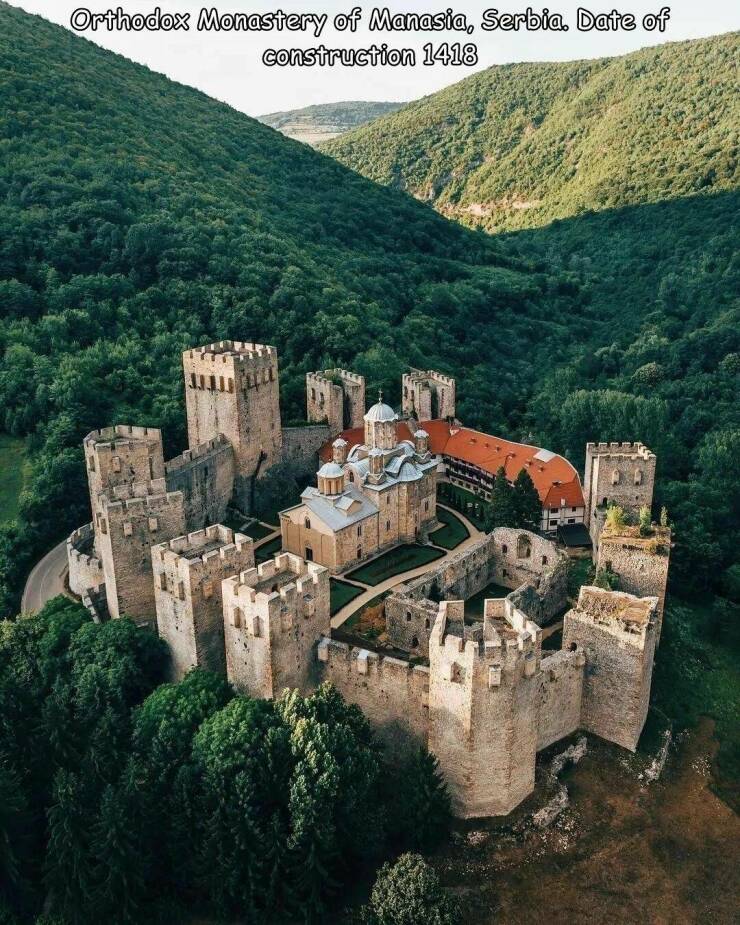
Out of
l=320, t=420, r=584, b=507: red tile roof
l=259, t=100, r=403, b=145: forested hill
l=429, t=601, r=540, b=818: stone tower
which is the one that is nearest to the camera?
l=429, t=601, r=540, b=818: stone tower

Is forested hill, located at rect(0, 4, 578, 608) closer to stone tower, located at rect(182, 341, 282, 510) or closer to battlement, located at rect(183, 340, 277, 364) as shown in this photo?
stone tower, located at rect(182, 341, 282, 510)

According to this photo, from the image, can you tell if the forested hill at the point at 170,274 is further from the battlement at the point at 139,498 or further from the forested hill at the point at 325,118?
the forested hill at the point at 325,118

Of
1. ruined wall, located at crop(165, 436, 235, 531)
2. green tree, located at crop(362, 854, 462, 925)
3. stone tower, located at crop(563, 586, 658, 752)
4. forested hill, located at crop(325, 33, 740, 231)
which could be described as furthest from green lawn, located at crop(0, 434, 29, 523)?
forested hill, located at crop(325, 33, 740, 231)

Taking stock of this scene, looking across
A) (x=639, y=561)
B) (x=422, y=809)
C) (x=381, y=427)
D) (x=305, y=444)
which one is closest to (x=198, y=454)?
(x=305, y=444)

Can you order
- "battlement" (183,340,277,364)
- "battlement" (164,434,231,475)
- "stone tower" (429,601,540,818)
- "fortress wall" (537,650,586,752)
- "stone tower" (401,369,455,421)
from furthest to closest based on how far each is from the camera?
"stone tower" (401,369,455,421) → "battlement" (183,340,277,364) → "battlement" (164,434,231,475) → "fortress wall" (537,650,586,752) → "stone tower" (429,601,540,818)

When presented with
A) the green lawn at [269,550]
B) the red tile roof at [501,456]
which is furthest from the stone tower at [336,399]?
the green lawn at [269,550]

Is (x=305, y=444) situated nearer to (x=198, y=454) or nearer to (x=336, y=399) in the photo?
(x=336, y=399)
